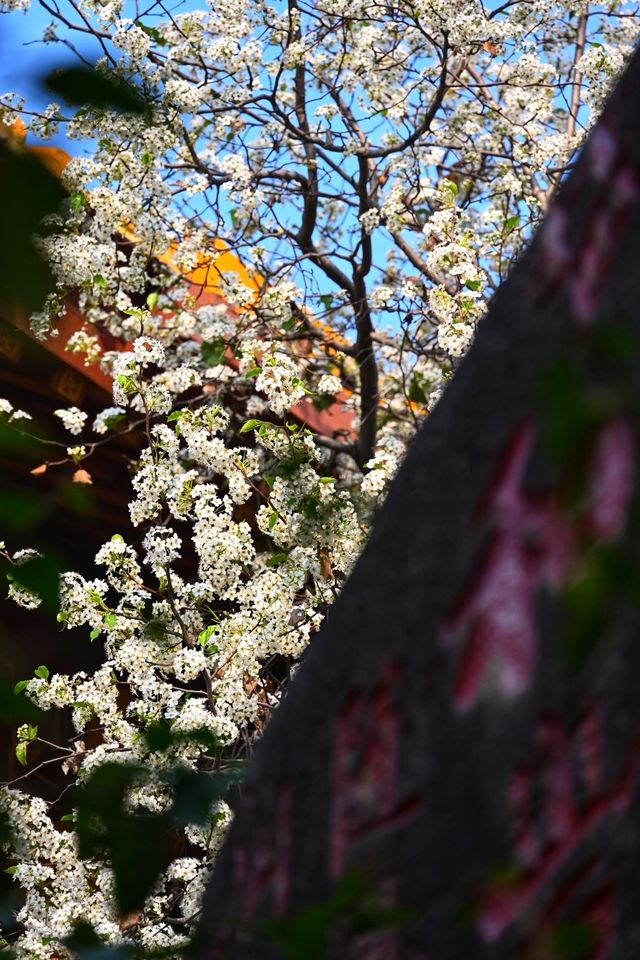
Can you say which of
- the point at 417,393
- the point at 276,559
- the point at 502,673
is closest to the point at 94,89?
the point at 502,673

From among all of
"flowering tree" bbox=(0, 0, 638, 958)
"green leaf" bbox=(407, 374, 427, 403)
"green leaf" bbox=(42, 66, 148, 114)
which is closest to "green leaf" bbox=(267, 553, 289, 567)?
"flowering tree" bbox=(0, 0, 638, 958)

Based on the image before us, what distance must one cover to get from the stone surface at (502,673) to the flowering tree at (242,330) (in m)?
2.28

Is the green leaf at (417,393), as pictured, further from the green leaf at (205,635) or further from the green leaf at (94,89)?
the green leaf at (94,89)

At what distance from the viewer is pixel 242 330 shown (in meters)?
5.94

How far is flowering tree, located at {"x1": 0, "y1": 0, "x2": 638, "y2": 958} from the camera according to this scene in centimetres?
443

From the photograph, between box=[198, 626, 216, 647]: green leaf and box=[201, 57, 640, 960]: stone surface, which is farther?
box=[198, 626, 216, 647]: green leaf

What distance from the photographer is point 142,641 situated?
4.45 metres

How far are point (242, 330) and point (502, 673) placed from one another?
5149 millimetres

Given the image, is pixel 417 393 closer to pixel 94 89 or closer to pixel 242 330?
pixel 242 330

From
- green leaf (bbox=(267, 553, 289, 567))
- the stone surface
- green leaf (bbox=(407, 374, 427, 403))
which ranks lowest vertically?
the stone surface

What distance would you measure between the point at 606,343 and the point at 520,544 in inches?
6.7

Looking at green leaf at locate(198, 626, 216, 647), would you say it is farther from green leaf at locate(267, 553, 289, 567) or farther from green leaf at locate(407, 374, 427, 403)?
green leaf at locate(407, 374, 427, 403)

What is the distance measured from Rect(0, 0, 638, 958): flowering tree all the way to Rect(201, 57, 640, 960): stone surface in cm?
228

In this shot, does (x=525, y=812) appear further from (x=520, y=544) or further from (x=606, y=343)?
(x=606, y=343)
